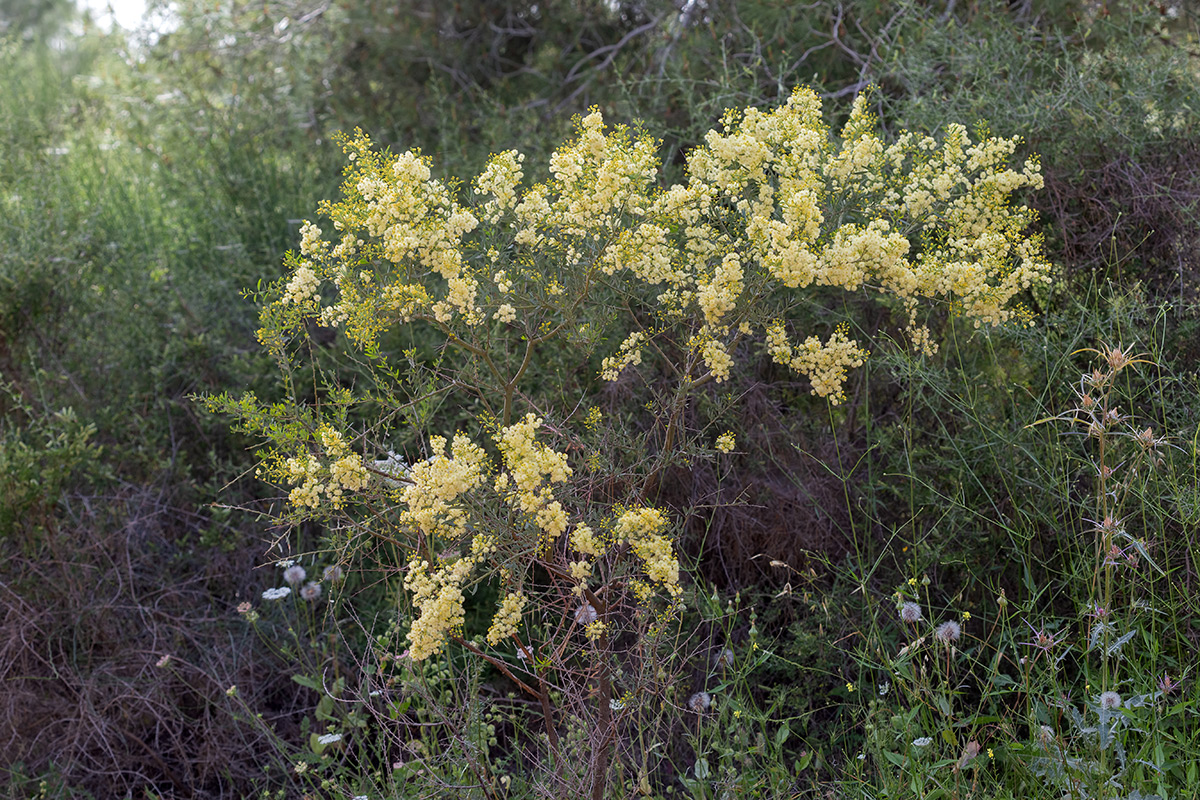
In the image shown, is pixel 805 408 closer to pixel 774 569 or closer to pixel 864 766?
pixel 774 569

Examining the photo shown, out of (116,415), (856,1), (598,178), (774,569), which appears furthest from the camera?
(856,1)

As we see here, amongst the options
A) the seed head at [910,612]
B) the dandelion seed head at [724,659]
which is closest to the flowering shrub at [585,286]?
the dandelion seed head at [724,659]

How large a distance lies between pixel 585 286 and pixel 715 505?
64cm

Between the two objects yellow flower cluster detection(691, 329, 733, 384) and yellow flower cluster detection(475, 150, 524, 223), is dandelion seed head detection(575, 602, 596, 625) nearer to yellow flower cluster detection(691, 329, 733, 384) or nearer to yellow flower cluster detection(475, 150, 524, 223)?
yellow flower cluster detection(691, 329, 733, 384)

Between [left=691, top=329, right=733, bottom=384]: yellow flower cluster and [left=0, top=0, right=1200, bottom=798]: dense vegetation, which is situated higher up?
[left=691, top=329, right=733, bottom=384]: yellow flower cluster

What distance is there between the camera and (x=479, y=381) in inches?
99.5

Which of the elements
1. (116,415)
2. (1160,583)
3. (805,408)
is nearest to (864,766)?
(1160,583)

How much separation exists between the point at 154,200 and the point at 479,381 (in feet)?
12.2

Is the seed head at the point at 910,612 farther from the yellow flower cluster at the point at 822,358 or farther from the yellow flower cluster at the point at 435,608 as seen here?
the yellow flower cluster at the point at 435,608

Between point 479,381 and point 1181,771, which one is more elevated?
point 479,381

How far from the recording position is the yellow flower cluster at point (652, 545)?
195 centimetres

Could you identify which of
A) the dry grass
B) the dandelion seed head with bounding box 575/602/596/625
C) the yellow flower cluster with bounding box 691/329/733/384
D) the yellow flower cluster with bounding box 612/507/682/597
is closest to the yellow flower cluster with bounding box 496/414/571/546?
the yellow flower cluster with bounding box 612/507/682/597

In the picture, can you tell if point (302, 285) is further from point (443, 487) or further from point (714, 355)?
point (714, 355)

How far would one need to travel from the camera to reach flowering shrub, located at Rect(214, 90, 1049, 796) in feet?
6.67
